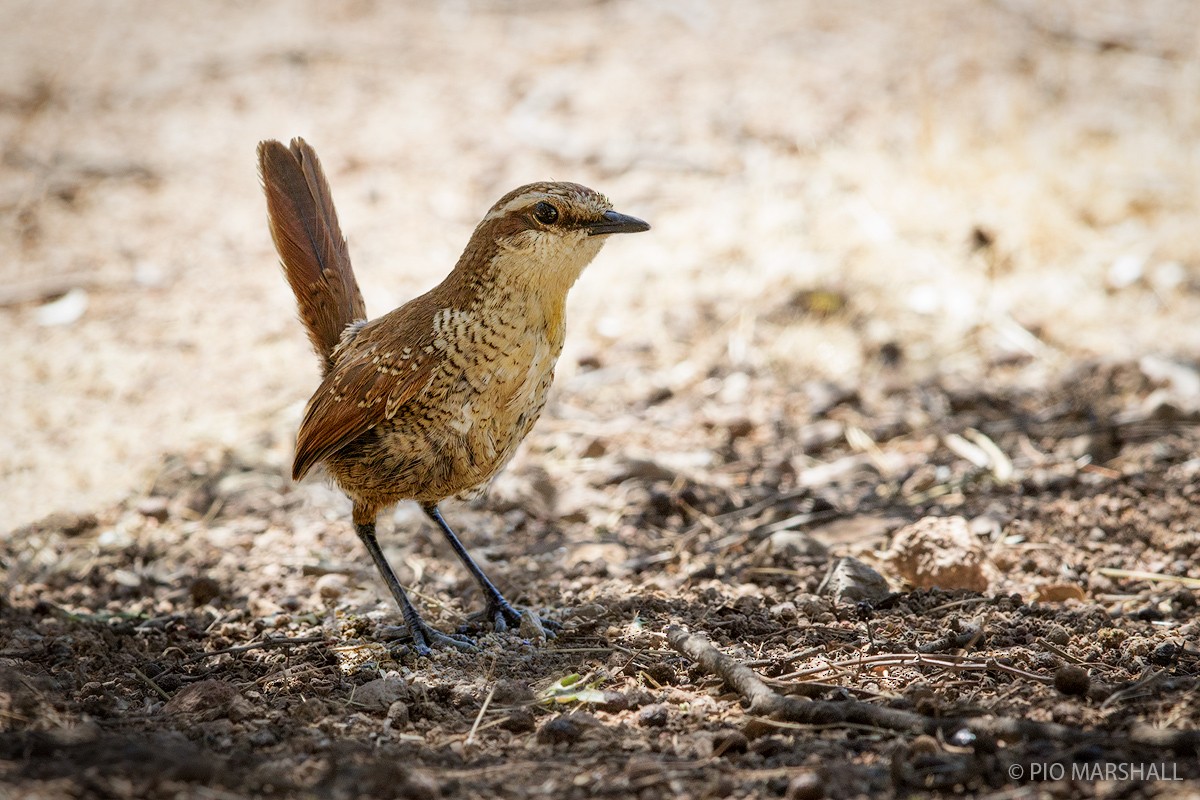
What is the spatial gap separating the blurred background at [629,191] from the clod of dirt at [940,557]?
6.03 feet

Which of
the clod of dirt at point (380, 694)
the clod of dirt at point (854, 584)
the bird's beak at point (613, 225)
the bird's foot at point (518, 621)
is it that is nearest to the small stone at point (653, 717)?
the clod of dirt at point (380, 694)

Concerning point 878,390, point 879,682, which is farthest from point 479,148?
point 879,682

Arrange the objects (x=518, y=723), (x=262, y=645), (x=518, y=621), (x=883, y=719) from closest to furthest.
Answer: (x=883, y=719), (x=518, y=723), (x=262, y=645), (x=518, y=621)

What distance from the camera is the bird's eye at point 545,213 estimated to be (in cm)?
401

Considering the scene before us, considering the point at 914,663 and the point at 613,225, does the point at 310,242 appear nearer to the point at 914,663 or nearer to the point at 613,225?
the point at 613,225

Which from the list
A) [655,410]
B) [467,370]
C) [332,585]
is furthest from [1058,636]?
[655,410]

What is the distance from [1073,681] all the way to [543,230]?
7.23 ft

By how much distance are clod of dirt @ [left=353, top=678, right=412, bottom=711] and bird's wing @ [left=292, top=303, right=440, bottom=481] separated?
1016 millimetres

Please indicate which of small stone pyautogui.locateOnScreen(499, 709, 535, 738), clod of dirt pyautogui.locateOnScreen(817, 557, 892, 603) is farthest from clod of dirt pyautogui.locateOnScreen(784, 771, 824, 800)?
clod of dirt pyautogui.locateOnScreen(817, 557, 892, 603)

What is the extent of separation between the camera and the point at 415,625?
403cm

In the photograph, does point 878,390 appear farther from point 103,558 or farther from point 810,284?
point 103,558

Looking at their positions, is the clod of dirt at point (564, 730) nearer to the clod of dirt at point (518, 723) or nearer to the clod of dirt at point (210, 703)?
the clod of dirt at point (518, 723)

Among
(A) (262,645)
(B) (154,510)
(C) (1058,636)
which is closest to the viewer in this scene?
(C) (1058,636)

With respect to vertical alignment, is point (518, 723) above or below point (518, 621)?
above
